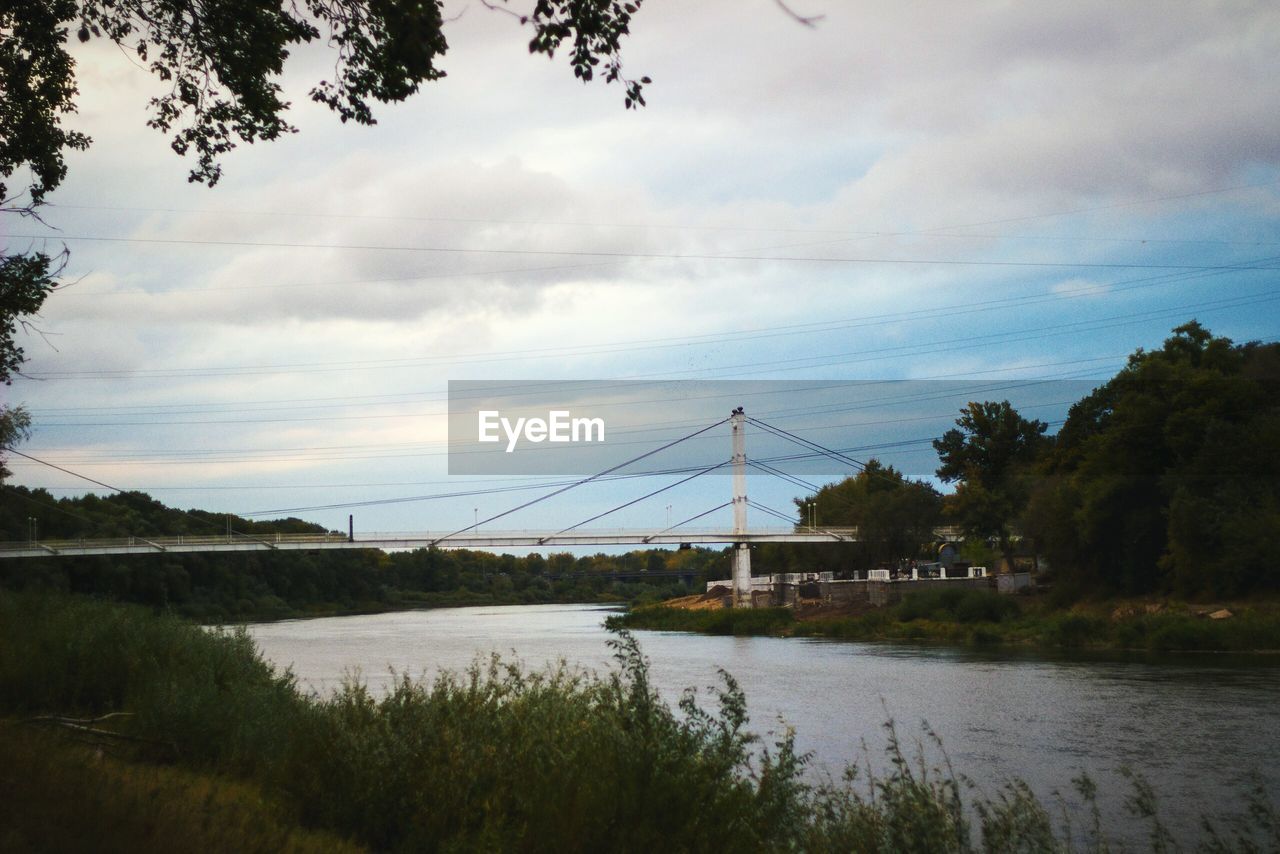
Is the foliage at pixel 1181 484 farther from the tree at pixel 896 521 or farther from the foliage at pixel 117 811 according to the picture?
the foliage at pixel 117 811

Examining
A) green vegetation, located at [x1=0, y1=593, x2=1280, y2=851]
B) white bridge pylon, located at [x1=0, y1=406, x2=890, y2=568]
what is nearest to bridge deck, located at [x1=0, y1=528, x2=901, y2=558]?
white bridge pylon, located at [x1=0, y1=406, x2=890, y2=568]

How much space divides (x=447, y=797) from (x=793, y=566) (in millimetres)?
73555

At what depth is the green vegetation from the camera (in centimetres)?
654

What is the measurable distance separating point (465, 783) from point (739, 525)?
59.9 m

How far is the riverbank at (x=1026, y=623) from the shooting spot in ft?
110

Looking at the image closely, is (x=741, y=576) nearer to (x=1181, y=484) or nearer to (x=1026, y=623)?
(x=1026, y=623)

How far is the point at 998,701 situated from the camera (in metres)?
23.7

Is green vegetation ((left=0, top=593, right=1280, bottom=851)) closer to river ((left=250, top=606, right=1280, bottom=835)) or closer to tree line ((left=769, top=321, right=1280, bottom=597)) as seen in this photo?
river ((left=250, top=606, right=1280, bottom=835))

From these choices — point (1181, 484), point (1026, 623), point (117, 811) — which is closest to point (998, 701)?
point (1181, 484)

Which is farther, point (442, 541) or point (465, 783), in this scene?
point (442, 541)

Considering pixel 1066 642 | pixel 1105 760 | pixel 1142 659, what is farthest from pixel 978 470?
pixel 1105 760

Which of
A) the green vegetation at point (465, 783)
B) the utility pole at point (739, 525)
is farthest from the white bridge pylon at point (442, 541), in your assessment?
the green vegetation at point (465, 783)

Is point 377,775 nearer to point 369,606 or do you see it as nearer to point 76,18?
point 76,18

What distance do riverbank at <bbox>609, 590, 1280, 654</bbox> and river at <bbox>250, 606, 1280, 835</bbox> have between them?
2.01 m
